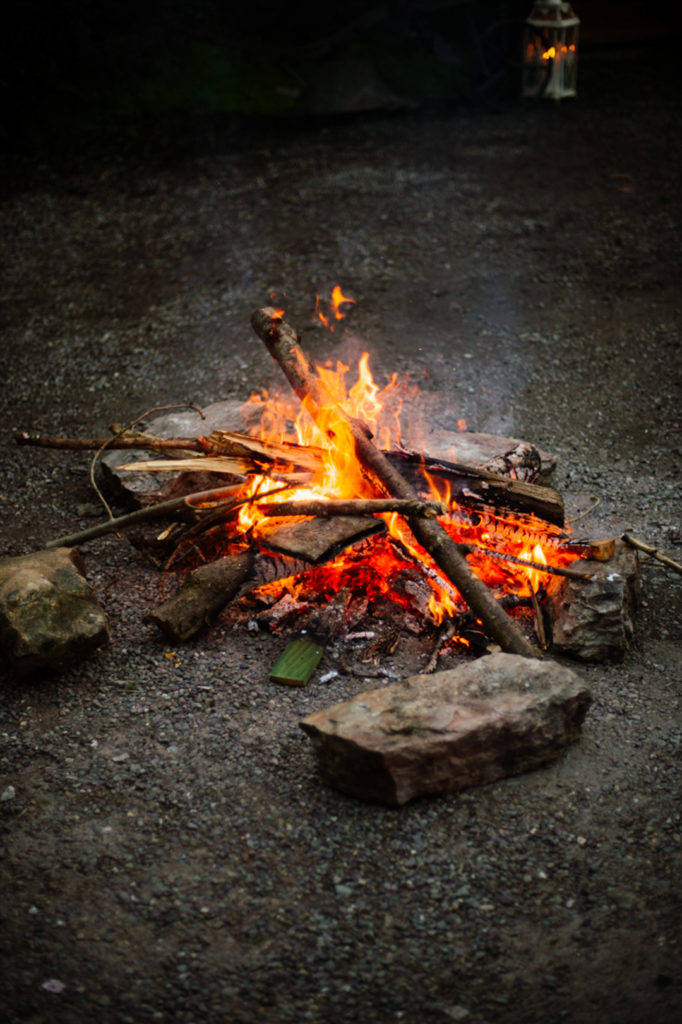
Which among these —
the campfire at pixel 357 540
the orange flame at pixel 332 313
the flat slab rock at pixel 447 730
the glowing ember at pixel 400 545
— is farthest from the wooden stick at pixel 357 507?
the orange flame at pixel 332 313

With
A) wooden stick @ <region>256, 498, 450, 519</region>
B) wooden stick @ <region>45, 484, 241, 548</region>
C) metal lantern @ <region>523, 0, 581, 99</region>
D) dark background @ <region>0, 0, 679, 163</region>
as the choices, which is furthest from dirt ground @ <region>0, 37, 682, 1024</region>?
dark background @ <region>0, 0, 679, 163</region>

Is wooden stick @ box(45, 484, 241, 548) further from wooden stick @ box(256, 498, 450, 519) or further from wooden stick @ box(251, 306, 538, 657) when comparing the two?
wooden stick @ box(251, 306, 538, 657)

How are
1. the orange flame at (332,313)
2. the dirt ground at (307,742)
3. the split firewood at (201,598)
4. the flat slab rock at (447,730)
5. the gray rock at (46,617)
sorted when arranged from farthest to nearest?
the orange flame at (332,313) < the split firewood at (201,598) < the gray rock at (46,617) < the flat slab rock at (447,730) < the dirt ground at (307,742)

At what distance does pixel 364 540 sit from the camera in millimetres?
3967

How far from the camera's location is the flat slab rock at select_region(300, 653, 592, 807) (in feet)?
9.82

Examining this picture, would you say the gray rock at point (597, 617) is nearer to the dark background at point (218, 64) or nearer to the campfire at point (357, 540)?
the campfire at point (357, 540)

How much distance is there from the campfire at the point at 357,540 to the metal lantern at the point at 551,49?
469 centimetres

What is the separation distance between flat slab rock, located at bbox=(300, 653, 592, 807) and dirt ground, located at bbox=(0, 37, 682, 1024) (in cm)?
9

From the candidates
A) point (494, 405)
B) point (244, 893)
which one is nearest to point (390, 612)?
point (244, 893)

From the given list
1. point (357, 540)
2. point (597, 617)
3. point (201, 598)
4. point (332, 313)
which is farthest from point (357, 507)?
point (332, 313)

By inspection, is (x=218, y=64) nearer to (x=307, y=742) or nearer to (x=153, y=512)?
(x=153, y=512)

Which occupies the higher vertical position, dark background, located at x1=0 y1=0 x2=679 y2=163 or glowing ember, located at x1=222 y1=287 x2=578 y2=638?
dark background, located at x1=0 y1=0 x2=679 y2=163

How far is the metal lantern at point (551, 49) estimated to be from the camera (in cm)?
709

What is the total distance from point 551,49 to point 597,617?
6.10 meters
